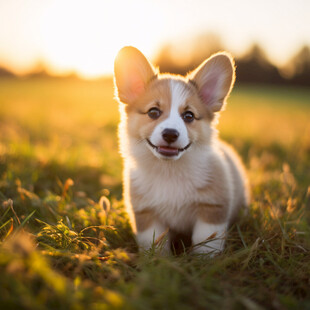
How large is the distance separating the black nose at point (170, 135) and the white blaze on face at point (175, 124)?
0.07 feet

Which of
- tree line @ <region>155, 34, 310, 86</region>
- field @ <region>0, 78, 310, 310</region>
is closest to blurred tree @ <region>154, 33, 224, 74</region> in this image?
tree line @ <region>155, 34, 310, 86</region>

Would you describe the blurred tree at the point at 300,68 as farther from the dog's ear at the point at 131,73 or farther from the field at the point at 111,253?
the dog's ear at the point at 131,73

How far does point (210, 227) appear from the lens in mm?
2203

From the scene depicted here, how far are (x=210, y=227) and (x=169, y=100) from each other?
1.01m

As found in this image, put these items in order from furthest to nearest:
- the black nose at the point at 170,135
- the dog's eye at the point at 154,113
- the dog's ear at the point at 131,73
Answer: the dog's ear at the point at 131,73 < the dog's eye at the point at 154,113 < the black nose at the point at 170,135

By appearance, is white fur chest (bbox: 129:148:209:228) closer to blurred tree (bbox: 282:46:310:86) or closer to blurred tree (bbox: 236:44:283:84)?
blurred tree (bbox: 236:44:283:84)

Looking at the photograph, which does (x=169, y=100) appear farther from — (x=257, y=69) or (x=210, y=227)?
(x=257, y=69)

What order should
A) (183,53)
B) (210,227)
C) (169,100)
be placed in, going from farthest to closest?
1. (183,53)
2. (169,100)
3. (210,227)

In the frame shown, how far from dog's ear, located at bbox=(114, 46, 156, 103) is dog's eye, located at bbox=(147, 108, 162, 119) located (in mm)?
281

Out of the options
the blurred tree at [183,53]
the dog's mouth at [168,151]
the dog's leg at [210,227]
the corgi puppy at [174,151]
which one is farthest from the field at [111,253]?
the blurred tree at [183,53]

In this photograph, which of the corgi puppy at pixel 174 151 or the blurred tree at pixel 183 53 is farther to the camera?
the blurred tree at pixel 183 53

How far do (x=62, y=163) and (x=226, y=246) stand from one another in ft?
7.22

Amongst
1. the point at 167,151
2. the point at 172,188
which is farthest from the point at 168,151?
the point at 172,188

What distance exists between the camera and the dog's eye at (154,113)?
2318 mm
